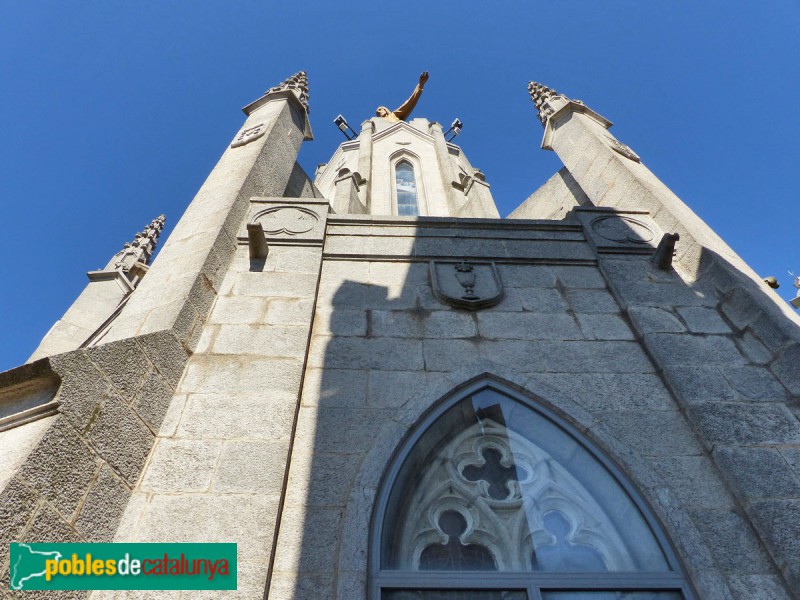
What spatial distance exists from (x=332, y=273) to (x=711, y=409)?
3560 millimetres

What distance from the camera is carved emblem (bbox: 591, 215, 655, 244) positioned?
6137mm

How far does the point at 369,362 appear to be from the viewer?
4.39 meters

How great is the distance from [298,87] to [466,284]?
21.8ft

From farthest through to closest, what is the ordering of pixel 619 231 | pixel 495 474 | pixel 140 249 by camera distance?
pixel 140 249 → pixel 619 231 → pixel 495 474

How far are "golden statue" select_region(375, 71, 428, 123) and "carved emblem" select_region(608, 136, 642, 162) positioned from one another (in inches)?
660

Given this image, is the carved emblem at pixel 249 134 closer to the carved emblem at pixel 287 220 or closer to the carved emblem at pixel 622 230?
the carved emblem at pixel 287 220

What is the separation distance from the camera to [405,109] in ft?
81.0

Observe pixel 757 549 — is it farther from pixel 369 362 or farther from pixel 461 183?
pixel 461 183

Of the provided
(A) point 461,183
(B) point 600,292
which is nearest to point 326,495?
(B) point 600,292

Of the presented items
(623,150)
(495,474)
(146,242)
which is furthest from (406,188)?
(495,474)

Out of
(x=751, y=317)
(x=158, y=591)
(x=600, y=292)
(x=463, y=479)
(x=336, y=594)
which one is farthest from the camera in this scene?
(x=600, y=292)

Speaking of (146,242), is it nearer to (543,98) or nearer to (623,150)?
(543,98)

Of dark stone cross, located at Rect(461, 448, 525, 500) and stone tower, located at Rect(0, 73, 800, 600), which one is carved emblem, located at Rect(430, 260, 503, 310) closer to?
stone tower, located at Rect(0, 73, 800, 600)

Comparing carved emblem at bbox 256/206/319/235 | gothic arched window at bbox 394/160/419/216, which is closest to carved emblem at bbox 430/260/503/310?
carved emblem at bbox 256/206/319/235
